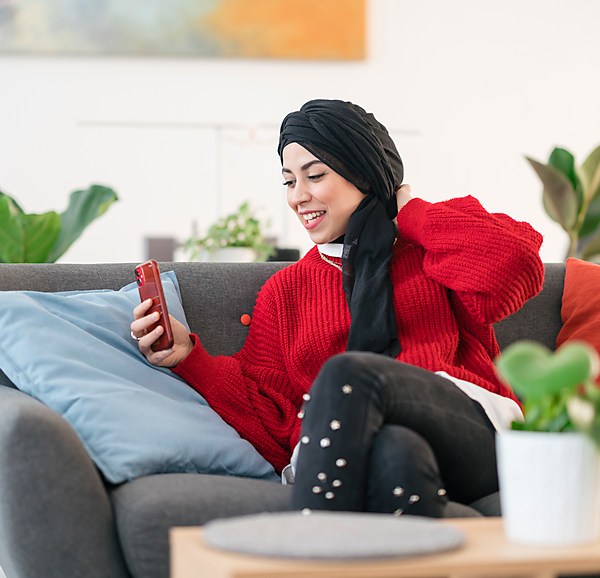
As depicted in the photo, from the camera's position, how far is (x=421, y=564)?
0.96 metres

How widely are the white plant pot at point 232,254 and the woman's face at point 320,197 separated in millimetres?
561

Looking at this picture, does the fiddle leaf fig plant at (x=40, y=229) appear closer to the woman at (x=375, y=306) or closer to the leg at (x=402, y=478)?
the woman at (x=375, y=306)

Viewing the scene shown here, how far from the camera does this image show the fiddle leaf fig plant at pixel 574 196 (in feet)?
11.3

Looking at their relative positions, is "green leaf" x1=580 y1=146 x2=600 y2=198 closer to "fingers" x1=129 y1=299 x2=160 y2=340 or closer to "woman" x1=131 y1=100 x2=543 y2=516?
"woman" x1=131 y1=100 x2=543 y2=516

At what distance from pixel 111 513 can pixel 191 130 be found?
4134 millimetres

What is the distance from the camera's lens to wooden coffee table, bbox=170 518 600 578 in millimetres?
942

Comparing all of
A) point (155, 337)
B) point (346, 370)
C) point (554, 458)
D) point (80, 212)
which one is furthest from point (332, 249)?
point (554, 458)

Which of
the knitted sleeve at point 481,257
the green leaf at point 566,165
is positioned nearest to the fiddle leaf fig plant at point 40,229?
the knitted sleeve at point 481,257

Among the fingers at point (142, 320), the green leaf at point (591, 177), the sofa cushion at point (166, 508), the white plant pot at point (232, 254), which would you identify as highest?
the green leaf at point (591, 177)

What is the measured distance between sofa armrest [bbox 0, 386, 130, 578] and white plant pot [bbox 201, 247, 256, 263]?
3.97ft

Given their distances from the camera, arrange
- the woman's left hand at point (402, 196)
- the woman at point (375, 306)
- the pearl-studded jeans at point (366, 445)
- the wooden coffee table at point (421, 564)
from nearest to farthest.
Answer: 1. the wooden coffee table at point (421, 564)
2. the pearl-studded jeans at point (366, 445)
3. the woman at point (375, 306)
4. the woman's left hand at point (402, 196)

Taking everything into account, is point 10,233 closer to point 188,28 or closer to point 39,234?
point 39,234

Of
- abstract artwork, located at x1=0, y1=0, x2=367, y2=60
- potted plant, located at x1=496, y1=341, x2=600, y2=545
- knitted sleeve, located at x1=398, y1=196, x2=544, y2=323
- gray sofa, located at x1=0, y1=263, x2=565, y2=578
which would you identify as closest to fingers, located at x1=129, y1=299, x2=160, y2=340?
gray sofa, located at x1=0, y1=263, x2=565, y2=578

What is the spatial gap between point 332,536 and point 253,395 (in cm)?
103
